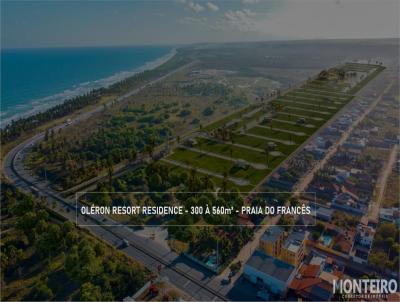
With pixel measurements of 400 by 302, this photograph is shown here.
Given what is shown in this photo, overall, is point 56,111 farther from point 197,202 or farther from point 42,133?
point 197,202

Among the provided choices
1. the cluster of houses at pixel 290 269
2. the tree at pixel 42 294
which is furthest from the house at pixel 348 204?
the tree at pixel 42 294

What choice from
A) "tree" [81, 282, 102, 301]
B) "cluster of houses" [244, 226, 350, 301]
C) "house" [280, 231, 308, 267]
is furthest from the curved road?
"house" [280, 231, 308, 267]

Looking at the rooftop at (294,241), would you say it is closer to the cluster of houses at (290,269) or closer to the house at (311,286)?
the cluster of houses at (290,269)

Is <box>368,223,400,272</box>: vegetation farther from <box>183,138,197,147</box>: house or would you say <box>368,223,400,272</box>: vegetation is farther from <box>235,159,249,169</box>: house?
<box>183,138,197,147</box>: house

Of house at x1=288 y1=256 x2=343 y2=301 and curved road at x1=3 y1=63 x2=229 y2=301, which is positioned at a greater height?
house at x1=288 y1=256 x2=343 y2=301

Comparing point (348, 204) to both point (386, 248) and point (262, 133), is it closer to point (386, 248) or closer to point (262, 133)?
point (386, 248)

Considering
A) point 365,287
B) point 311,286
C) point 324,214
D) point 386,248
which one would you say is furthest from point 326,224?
point 311,286
